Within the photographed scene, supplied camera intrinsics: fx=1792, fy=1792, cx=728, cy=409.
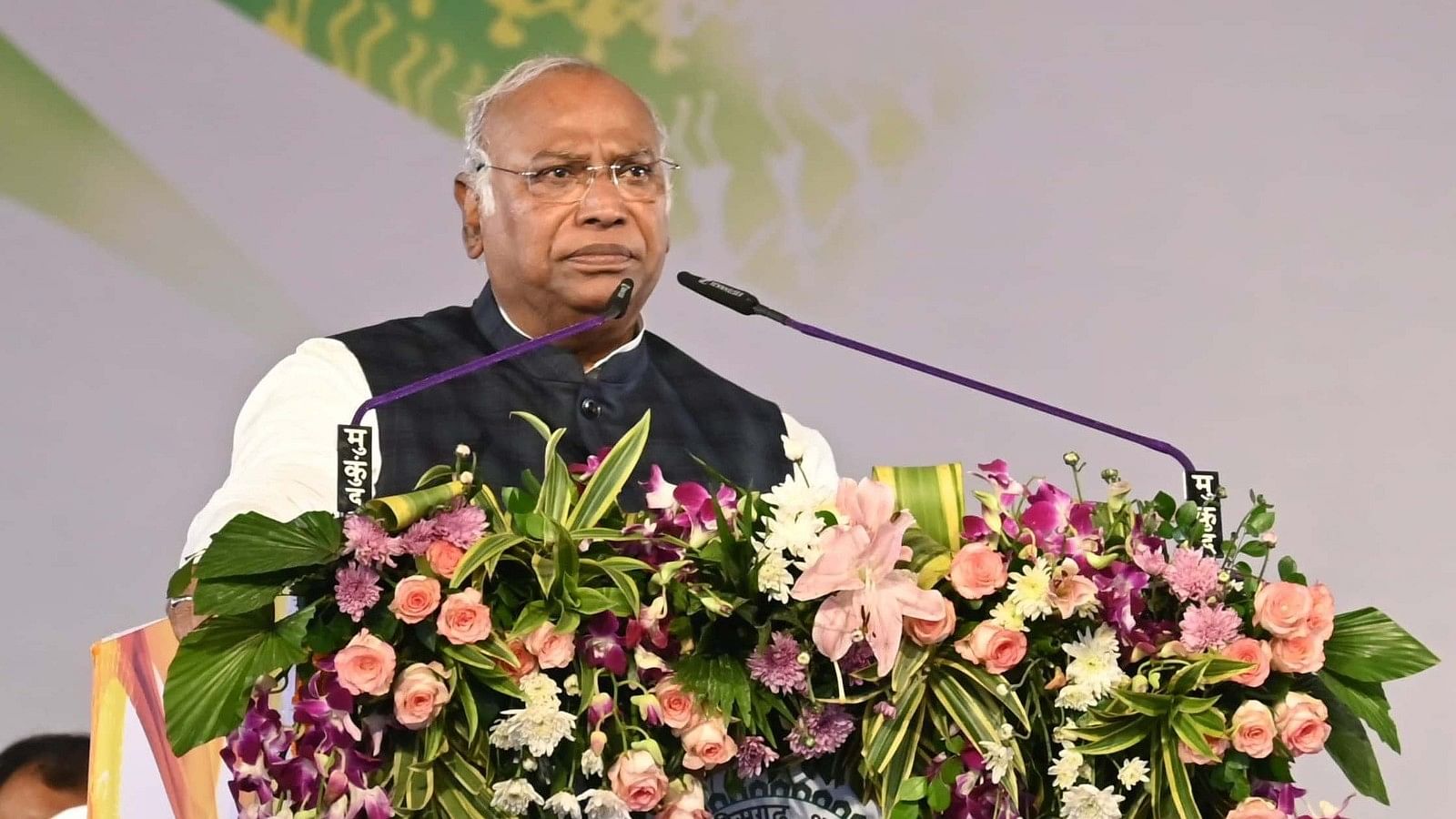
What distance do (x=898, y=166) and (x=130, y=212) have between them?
147 cm

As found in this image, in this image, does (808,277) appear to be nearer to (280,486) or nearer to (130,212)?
(130,212)

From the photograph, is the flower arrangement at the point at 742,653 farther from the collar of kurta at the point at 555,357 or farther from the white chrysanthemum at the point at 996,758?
the collar of kurta at the point at 555,357

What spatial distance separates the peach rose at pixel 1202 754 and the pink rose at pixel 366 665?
0.70 m

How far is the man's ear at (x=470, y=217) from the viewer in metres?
2.80

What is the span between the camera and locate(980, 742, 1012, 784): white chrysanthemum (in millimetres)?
1569

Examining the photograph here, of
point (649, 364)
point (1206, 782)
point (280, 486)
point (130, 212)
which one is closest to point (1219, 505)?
point (1206, 782)

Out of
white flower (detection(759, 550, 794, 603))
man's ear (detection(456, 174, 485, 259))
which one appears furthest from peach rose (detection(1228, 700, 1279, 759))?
man's ear (detection(456, 174, 485, 259))

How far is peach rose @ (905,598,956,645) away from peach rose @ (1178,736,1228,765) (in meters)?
0.23

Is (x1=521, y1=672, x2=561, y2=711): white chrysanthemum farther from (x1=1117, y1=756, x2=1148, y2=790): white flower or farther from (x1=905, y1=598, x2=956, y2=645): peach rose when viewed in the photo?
(x1=1117, y1=756, x2=1148, y2=790): white flower

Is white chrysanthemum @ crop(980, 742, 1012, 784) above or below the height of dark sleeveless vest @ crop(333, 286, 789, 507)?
below

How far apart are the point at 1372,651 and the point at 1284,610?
0.14m

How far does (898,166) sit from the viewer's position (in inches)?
141

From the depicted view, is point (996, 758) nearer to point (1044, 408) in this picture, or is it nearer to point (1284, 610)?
point (1284, 610)

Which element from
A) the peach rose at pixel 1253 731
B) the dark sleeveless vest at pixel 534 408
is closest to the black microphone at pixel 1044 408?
the peach rose at pixel 1253 731
